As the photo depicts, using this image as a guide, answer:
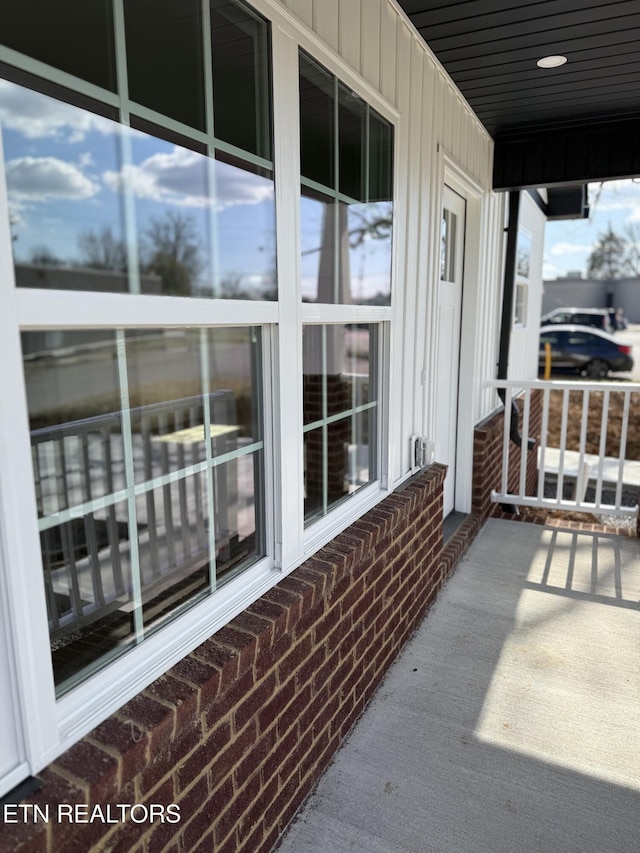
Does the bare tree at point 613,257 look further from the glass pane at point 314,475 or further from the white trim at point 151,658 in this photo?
the white trim at point 151,658

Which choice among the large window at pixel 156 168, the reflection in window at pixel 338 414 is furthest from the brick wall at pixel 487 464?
the large window at pixel 156 168

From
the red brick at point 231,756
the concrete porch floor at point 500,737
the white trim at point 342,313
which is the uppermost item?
the white trim at point 342,313

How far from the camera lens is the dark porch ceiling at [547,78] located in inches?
92.2

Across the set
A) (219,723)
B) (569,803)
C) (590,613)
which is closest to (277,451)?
(219,723)

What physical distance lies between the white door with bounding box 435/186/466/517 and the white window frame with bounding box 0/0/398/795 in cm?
131

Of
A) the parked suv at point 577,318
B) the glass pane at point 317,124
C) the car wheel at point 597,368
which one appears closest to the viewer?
the glass pane at point 317,124

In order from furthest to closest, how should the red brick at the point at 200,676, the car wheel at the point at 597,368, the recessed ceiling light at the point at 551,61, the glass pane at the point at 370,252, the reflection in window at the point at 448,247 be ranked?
the car wheel at the point at 597,368
the reflection in window at the point at 448,247
the recessed ceiling light at the point at 551,61
the glass pane at the point at 370,252
the red brick at the point at 200,676

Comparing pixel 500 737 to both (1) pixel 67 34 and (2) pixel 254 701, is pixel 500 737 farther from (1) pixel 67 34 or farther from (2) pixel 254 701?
(1) pixel 67 34

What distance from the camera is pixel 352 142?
2.16 meters

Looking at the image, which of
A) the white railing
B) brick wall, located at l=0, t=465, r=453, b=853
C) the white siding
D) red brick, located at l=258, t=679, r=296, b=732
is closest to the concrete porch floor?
brick wall, located at l=0, t=465, r=453, b=853

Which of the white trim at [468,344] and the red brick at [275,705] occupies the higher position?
the white trim at [468,344]

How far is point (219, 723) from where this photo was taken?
1.42 meters

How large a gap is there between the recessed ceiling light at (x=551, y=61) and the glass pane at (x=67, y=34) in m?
2.21

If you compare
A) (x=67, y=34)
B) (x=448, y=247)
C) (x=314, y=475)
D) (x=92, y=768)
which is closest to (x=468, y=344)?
(x=448, y=247)
